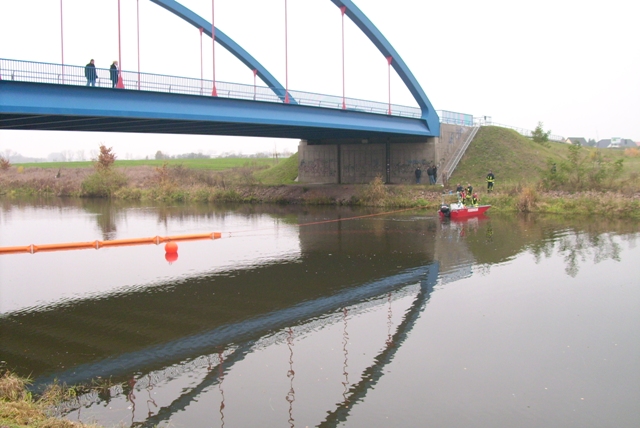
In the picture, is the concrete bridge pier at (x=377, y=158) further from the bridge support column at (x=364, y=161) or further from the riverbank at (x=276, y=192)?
the riverbank at (x=276, y=192)

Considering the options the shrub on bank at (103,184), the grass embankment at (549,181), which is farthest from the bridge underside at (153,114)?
the shrub on bank at (103,184)

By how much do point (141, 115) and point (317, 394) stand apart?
47.1 feet

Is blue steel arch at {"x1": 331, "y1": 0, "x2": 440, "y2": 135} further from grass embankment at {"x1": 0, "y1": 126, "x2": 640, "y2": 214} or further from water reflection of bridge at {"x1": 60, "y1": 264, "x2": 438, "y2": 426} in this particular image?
water reflection of bridge at {"x1": 60, "y1": 264, "x2": 438, "y2": 426}

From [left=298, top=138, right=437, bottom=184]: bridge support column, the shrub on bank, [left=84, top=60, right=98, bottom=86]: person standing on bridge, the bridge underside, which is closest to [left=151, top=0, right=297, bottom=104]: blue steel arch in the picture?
the bridge underside

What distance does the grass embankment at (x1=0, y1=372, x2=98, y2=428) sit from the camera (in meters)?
6.34

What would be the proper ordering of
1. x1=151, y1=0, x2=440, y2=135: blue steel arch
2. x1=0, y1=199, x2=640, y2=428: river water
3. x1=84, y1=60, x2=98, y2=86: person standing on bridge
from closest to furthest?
x1=0, y1=199, x2=640, y2=428: river water
x1=84, y1=60, x2=98, y2=86: person standing on bridge
x1=151, y1=0, x2=440, y2=135: blue steel arch

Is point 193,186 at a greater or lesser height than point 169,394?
greater

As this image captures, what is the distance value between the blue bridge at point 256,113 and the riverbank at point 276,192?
3.11 meters

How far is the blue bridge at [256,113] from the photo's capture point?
17.9 metres

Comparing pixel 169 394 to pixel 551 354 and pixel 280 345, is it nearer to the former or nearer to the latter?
pixel 280 345

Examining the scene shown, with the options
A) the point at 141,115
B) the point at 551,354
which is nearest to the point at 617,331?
the point at 551,354

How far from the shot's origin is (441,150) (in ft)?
129

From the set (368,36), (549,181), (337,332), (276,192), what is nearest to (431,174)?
(549,181)

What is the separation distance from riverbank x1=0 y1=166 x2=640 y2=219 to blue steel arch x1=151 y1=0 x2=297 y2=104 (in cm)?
867
